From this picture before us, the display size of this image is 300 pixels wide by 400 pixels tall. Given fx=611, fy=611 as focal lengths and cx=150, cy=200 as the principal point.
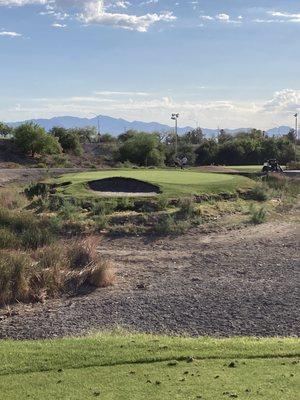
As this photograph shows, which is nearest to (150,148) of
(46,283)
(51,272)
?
(51,272)

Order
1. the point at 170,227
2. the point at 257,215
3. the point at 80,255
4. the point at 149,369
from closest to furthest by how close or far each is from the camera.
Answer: the point at 149,369 → the point at 80,255 → the point at 170,227 → the point at 257,215

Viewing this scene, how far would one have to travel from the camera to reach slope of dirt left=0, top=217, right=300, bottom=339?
992cm

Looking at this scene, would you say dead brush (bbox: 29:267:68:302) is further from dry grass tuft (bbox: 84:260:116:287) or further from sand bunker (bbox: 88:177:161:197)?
sand bunker (bbox: 88:177:161:197)

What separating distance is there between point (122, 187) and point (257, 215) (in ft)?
22.6

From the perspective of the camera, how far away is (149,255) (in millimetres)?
16328

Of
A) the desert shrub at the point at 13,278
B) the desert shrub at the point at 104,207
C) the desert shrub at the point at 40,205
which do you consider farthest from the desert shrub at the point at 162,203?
the desert shrub at the point at 13,278

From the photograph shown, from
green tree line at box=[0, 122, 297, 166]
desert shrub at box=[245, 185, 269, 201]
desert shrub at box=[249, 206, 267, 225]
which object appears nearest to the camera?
desert shrub at box=[249, 206, 267, 225]

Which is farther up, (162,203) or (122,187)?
(122,187)

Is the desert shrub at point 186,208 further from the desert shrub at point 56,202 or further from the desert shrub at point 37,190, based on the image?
the desert shrub at point 37,190

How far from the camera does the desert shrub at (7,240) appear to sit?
14.3 m

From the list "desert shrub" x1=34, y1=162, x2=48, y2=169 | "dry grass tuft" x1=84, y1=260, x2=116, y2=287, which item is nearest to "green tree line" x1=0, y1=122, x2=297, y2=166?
"desert shrub" x1=34, y1=162, x2=48, y2=169

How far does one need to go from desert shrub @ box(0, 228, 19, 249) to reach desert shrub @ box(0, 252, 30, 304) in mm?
2415

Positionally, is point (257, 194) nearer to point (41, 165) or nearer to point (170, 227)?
point (170, 227)

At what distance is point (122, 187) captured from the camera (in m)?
26.0
